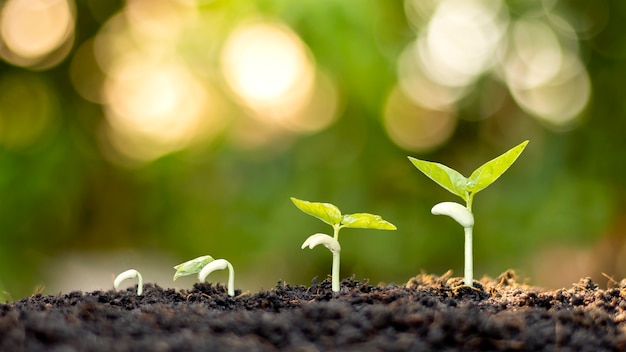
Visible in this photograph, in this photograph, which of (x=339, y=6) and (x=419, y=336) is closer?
(x=419, y=336)

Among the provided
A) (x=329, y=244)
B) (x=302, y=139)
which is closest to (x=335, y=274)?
(x=329, y=244)

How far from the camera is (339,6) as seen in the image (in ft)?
11.4

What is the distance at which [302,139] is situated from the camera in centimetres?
361

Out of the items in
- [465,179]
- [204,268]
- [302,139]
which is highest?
[302,139]

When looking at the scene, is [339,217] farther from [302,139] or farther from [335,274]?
[302,139]

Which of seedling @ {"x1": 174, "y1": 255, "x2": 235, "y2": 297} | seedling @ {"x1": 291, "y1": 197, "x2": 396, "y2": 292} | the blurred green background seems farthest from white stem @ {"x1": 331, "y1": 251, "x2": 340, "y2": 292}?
the blurred green background

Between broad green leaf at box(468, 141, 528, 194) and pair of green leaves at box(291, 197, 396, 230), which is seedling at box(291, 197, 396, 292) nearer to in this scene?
pair of green leaves at box(291, 197, 396, 230)

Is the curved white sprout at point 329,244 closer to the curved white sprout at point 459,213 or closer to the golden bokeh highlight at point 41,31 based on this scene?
the curved white sprout at point 459,213

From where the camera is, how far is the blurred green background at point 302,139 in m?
3.56

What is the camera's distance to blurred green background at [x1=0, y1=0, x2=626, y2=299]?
3.56 metres

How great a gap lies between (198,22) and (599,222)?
2.63 metres

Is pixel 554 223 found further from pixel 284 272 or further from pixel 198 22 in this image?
pixel 198 22

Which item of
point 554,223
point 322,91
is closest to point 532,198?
point 554,223

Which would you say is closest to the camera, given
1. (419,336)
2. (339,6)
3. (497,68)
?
(419,336)
